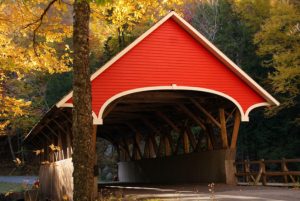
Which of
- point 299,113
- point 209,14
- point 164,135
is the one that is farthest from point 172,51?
point 209,14

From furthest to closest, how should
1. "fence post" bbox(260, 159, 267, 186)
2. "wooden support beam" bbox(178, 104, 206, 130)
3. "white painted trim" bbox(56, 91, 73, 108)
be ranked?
1. "wooden support beam" bbox(178, 104, 206, 130)
2. "fence post" bbox(260, 159, 267, 186)
3. "white painted trim" bbox(56, 91, 73, 108)

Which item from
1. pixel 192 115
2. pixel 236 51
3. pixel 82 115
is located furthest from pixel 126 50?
pixel 236 51

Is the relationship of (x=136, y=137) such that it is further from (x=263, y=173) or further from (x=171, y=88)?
(x=263, y=173)

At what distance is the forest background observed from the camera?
14453 millimetres

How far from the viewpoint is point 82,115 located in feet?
28.9

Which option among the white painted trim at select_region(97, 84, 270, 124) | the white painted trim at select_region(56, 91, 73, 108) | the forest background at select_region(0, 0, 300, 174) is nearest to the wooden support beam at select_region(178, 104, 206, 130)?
the white painted trim at select_region(97, 84, 270, 124)

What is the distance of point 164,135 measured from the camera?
2527 centimetres

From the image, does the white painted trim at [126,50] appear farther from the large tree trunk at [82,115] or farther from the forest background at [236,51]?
the large tree trunk at [82,115]

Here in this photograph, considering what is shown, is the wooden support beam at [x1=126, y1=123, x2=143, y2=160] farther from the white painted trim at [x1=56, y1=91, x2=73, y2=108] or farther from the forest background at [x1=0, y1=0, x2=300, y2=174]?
the white painted trim at [x1=56, y1=91, x2=73, y2=108]

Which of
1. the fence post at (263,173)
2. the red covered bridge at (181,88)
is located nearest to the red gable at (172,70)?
the red covered bridge at (181,88)

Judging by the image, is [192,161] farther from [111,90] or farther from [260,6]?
[260,6]

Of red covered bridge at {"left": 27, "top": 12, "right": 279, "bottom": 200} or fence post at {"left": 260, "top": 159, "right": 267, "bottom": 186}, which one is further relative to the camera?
fence post at {"left": 260, "top": 159, "right": 267, "bottom": 186}

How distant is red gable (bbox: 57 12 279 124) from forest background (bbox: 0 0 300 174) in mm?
1239

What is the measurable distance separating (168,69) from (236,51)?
19570mm
